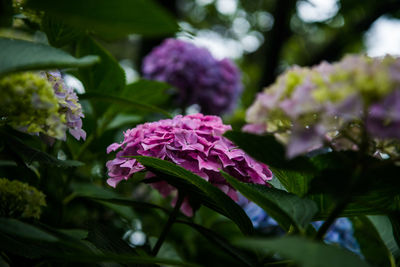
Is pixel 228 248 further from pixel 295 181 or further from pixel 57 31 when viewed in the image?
pixel 57 31

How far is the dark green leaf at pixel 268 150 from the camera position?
533 mm

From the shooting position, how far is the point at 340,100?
0.45 metres

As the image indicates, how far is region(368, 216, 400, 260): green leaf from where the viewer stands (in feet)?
2.60

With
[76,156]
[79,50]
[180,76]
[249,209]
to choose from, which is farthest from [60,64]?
[180,76]

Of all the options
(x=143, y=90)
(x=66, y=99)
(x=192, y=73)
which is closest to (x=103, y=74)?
(x=143, y=90)

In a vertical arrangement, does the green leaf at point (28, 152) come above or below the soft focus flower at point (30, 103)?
below

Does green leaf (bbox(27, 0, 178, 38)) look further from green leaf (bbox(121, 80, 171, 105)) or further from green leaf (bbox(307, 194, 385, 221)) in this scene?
green leaf (bbox(121, 80, 171, 105))

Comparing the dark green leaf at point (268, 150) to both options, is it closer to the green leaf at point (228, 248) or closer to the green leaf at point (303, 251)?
the green leaf at point (303, 251)

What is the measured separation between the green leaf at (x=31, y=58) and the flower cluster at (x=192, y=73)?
4.58 ft

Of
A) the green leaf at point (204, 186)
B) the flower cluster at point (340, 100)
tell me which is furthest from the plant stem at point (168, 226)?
the flower cluster at point (340, 100)

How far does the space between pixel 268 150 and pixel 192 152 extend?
23 centimetres

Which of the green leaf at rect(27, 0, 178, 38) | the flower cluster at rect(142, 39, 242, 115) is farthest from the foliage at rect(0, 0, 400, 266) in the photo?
the flower cluster at rect(142, 39, 242, 115)

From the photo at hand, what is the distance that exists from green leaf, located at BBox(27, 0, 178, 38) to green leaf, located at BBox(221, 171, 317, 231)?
276 mm

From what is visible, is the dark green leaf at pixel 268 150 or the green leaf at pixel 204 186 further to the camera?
the green leaf at pixel 204 186
